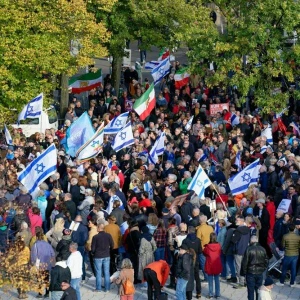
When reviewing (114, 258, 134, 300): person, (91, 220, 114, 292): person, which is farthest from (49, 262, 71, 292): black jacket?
(91, 220, 114, 292): person

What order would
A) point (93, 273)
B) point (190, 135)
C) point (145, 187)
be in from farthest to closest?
point (190, 135) < point (145, 187) < point (93, 273)

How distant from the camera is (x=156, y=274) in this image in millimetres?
25203

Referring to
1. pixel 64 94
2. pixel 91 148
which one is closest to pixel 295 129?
pixel 91 148

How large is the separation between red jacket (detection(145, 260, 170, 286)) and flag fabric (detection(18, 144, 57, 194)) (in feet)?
17.3

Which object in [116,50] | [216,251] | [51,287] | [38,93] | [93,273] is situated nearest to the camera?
[51,287]

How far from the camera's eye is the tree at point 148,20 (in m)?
44.0

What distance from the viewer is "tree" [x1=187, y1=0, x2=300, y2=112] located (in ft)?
131

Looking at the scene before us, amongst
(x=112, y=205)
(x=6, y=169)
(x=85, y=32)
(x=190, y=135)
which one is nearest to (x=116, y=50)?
(x=85, y=32)

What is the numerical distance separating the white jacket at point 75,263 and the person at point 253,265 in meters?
3.34

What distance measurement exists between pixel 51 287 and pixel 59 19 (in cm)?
1642

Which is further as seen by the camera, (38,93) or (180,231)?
(38,93)

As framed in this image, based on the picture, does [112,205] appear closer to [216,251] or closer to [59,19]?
[216,251]

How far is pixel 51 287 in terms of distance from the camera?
24625 millimetres

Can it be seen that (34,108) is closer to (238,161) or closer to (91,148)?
(91,148)
